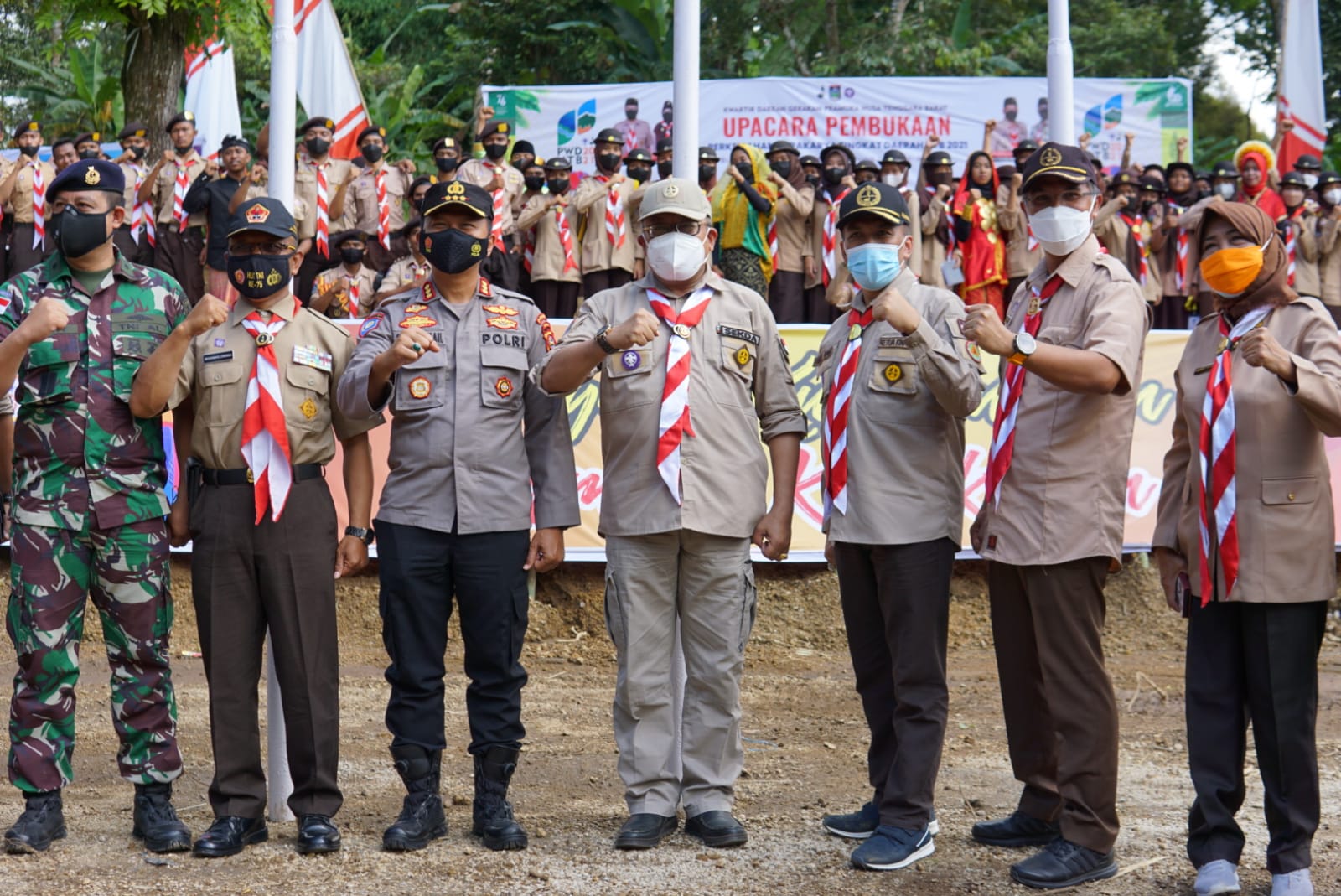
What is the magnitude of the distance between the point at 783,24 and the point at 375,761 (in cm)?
2069

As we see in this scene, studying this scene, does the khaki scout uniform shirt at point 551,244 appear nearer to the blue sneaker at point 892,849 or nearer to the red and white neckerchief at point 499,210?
the red and white neckerchief at point 499,210

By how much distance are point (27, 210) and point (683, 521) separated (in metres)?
11.5

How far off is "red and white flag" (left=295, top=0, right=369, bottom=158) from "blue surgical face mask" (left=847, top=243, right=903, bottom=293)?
→ 37.9 ft

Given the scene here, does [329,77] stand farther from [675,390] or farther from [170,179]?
[675,390]

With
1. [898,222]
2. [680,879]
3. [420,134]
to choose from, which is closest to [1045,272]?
[898,222]

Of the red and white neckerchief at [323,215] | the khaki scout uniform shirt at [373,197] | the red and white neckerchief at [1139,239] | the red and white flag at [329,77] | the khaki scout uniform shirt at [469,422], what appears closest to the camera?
the khaki scout uniform shirt at [469,422]

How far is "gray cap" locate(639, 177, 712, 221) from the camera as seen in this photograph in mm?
4984

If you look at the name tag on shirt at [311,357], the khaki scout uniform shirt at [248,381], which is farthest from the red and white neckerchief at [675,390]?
the name tag on shirt at [311,357]

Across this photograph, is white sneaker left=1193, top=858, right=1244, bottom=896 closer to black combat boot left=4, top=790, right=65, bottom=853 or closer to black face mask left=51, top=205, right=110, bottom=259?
black combat boot left=4, top=790, right=65, bottom=853

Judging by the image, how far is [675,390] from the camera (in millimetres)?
5008

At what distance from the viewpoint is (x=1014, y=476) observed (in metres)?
4.71

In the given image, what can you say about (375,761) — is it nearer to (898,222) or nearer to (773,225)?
(898,222)

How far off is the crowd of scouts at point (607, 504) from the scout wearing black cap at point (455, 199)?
1 cm

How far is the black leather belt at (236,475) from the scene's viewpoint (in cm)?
491
